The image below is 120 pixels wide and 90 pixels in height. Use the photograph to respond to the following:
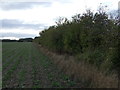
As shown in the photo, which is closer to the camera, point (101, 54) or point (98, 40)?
point (101, 54)

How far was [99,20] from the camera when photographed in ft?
49.1

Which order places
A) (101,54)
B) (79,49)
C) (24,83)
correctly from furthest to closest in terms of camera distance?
(79,49) → (101,54) → (24,83)

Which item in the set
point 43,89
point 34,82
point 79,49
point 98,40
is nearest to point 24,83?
point 34,82

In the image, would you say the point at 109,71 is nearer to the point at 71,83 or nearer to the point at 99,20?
the point at 71,83

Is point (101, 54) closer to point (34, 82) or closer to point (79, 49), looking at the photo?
point (34, 82)

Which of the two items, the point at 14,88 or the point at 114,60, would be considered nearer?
the point at 114,60

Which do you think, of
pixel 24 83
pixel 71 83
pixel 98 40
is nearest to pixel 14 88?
pixel 24 83

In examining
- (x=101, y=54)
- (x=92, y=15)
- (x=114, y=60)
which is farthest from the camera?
(x=92, y=15)

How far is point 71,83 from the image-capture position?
12336 millimetres

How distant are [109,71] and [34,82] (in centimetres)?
415

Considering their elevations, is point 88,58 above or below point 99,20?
below

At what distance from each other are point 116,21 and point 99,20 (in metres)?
4.60

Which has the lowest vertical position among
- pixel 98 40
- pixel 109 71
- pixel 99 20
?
pixel 109 71

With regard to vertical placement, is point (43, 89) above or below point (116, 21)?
below
